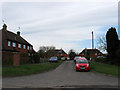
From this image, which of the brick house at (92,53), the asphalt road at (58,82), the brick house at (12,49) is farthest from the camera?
the brick house at (92,53)

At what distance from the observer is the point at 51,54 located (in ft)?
255

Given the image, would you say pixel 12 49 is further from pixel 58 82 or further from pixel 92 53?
pixel 58 82

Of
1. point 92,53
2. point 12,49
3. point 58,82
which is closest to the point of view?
point 58,82

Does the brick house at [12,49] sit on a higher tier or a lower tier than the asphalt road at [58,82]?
higher

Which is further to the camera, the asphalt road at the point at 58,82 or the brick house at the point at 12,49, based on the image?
the brick house at the point at 12,49

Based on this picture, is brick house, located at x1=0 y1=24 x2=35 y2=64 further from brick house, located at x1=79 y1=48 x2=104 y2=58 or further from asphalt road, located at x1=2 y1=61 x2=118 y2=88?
brick house, located at x1=79 y1=48 x2=104 y2=58

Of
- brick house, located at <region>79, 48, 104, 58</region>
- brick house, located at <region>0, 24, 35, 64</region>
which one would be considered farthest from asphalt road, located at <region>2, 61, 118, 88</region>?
brick house, located at <region>79, 48, 104, 58</region>

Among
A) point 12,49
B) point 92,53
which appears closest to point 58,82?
point 12,49

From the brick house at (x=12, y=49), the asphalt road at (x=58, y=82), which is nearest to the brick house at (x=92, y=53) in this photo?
the brick house at (x=12, y=49)

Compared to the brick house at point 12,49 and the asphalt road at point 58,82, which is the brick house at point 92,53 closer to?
the brick house at point 12,49

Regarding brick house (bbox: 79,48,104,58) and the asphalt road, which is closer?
the asphalt road

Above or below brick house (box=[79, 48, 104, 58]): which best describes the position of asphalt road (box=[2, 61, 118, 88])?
below

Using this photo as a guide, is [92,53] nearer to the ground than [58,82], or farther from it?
farther from it

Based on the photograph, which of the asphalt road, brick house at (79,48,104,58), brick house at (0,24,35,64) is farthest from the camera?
brick house at (79,48,104,58)
